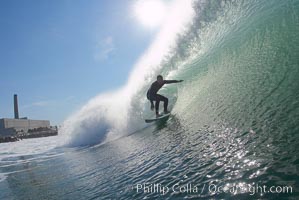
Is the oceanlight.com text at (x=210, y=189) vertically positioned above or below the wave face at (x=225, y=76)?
below

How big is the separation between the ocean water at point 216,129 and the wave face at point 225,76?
0.16 ft

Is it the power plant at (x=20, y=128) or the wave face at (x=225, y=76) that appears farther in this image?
the power plant at (x=20, y=128)

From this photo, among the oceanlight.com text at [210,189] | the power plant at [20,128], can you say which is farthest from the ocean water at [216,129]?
the power plant at [20,128]

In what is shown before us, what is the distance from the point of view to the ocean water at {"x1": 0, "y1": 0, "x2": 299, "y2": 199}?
13.5ft

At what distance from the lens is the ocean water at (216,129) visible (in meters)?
4.10

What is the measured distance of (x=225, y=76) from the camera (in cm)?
1052

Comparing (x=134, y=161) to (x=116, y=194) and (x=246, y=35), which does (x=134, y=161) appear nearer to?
(x=116, y=194)

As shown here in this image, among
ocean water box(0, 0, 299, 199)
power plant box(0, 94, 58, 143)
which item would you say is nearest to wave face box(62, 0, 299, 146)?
ocean water box(0, 0, 299, 199)

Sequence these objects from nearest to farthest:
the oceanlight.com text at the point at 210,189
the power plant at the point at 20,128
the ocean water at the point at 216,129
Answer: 1. the oceanlight.com text at the point at 210,189
2. the ocean water at the point at 216,129
3. the power plant at the point at 20,128

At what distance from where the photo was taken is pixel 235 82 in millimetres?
9289

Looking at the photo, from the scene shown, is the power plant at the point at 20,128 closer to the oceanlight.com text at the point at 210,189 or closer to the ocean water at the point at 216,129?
the ocean water at the point at 216,129

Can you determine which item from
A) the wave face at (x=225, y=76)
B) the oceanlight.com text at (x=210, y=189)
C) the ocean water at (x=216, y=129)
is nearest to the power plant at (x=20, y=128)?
the wave face at (x=225, y=76)

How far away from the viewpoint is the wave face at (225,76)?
21.3ft

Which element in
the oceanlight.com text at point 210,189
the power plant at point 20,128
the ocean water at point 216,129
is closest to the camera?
the oceanlight.com text at point 210,189
